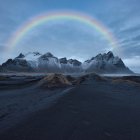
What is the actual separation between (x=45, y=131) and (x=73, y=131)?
0.66 meters

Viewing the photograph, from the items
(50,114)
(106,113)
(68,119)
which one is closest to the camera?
(68,119)

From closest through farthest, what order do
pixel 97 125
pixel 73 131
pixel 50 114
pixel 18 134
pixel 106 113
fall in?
pixel 18 134
pixel 73 131
pixel 97 125
pixel 50 114
pixel 106 113

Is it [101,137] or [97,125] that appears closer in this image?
[101,137]

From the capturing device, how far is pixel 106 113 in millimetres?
8172

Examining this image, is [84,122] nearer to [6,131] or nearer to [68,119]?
[68,119]

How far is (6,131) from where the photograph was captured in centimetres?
551

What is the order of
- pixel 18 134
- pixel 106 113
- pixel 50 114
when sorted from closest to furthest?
1. pixel 18 134
2. pixel 50 114
3. pixel 106 113

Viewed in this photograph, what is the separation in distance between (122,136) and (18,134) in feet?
7.74

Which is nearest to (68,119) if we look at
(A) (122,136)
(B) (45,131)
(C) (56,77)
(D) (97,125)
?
(D) (97,125)

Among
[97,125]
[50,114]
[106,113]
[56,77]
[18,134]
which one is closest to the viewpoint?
[18,134]

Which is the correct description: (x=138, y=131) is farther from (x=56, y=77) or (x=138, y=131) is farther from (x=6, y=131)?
(x=56, y=77)

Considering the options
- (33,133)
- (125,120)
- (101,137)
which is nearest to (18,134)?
(33,133)

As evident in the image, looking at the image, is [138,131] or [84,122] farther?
[84,122]

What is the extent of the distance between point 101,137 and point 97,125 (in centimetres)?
103
